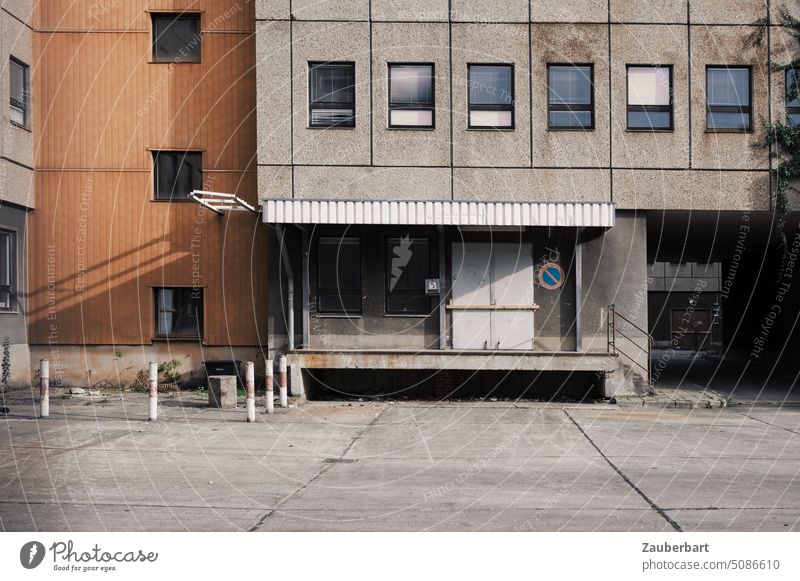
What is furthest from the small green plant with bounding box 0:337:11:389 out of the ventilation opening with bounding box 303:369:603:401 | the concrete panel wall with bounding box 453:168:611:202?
the concrete panel wall with bounding box 453:168:611:202

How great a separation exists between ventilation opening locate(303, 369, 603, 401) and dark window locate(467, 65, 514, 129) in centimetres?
586

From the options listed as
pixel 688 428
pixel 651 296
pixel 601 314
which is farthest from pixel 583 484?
pixel 651 296

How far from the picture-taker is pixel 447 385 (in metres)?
17.4

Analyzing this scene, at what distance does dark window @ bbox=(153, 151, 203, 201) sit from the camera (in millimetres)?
18875

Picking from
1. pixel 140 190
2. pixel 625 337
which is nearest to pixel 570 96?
pixel 625 337

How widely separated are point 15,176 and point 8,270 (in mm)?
2296

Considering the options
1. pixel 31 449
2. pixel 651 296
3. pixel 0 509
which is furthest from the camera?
pixel 651 296

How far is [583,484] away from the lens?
28.1 ft

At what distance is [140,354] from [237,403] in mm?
4139

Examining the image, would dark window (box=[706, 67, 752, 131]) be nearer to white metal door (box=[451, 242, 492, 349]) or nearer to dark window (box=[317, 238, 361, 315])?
white metal door (box=[451, 242, 492, 349])

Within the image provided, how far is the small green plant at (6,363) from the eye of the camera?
684 inches

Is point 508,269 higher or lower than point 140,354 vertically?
higher

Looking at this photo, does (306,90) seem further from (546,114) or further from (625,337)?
(625,337)

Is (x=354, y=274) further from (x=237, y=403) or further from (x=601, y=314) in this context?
(x=601, y=314)
